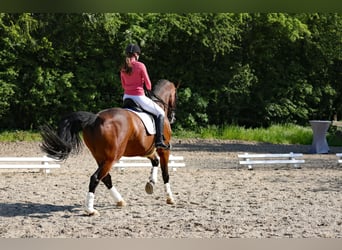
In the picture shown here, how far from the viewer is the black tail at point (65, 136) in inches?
215

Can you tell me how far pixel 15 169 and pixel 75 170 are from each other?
3.93ft

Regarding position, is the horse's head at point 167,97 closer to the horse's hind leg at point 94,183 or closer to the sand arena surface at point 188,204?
the sand arena surface at point 188,204

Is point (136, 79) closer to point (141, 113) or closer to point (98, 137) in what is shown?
point (141, 113)

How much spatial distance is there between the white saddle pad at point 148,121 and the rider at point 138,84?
55mm

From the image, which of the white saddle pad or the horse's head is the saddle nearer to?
the white saddle pad

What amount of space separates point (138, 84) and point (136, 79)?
8 centimetres

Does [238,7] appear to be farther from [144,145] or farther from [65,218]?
[144,145]

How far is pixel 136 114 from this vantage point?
6105 mm

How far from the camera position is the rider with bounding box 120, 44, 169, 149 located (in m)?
5.93

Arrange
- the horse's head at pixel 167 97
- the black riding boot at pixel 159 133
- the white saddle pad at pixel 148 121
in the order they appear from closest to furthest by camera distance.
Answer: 1. the white saddle pad at pixel 148 121
2. the black riding boot at pixel 159 133
3. the horse's head at pixel 167 97

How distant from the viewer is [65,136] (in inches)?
218

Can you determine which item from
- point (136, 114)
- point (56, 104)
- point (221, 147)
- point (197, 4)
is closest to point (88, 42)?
point (56, 104)

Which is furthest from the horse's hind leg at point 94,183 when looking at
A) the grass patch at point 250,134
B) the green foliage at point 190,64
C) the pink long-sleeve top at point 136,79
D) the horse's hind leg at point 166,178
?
the green foliage at point 190,64

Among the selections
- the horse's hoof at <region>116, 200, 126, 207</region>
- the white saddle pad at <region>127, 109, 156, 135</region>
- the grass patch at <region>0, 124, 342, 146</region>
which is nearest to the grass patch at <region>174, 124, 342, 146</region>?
the grass patch at <region>0, 124, 342, 146</region>
